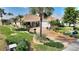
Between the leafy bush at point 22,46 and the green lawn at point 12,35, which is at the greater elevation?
the green lawn at point 12,35

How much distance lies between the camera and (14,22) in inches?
94.7

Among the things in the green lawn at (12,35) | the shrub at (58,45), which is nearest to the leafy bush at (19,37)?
the green lawn at (12,35)

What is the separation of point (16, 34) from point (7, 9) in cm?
24

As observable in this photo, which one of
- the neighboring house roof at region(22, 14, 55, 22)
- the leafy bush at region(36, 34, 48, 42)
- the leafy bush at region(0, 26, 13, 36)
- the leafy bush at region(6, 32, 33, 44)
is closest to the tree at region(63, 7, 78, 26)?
the neighboring house roof at region(22, 14, 55, 22)

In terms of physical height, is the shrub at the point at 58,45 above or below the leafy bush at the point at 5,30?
below

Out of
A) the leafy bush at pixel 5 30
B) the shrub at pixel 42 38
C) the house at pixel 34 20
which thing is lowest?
the shrub at pixel 42 38

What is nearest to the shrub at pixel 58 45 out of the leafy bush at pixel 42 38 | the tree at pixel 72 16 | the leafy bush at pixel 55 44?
the leafy bush at pixel 55 44

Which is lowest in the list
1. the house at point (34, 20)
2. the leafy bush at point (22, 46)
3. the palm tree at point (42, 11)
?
the leafy bush at point (22, 46)

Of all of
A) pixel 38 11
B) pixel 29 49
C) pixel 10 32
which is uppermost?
pixel 38 11

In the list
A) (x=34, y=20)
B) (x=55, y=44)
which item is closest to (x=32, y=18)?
(x=34, y=20)

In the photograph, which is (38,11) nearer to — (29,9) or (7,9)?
(29,9)

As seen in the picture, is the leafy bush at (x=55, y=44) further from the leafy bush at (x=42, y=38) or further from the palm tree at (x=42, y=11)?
the palm tree at (x=42, y=11)

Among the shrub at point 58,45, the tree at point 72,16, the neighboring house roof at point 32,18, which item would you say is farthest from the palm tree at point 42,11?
the shrub at point 58,45
